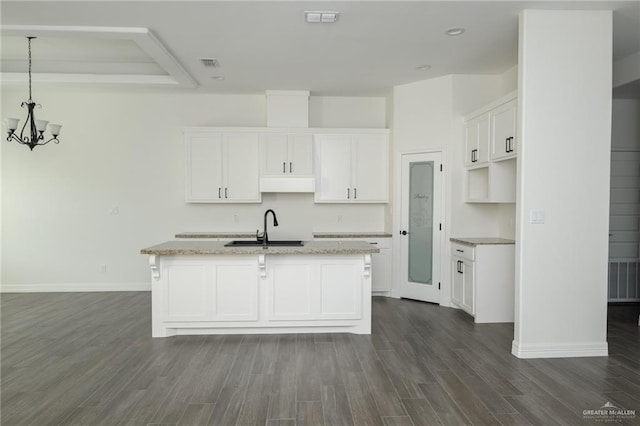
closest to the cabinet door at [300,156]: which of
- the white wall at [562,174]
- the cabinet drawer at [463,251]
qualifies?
the cabinet drawer at [463,251]

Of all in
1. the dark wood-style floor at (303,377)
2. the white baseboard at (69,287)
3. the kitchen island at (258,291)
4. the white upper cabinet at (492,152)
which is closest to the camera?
the dark wood-style floor at (303,377)

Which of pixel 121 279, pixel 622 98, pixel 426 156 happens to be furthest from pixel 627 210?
pixel 121 279

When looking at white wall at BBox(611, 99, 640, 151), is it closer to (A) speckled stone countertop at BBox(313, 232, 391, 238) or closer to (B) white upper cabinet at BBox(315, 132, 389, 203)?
(B) white upper cabinet at BBox(315, 132, 389, 203)

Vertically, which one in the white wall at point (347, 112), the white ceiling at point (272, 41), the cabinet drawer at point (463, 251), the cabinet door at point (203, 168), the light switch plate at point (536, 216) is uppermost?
the white ceiling at point (272, 41)

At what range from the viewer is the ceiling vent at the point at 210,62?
15.3ft

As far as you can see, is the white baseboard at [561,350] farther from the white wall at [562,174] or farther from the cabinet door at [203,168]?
the cabinet door at [203,168]

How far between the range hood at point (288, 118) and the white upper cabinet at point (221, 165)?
26 cm

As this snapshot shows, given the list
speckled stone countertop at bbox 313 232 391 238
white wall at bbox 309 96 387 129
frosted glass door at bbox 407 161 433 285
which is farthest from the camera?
white wall at bbox 309 96 387 129

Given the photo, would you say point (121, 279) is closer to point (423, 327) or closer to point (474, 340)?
point (423, 327)

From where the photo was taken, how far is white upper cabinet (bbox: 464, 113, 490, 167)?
15.2 ft

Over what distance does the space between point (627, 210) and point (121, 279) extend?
7293 mm

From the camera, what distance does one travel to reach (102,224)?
619cm

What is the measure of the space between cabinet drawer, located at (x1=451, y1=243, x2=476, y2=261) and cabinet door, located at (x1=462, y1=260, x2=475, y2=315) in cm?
7

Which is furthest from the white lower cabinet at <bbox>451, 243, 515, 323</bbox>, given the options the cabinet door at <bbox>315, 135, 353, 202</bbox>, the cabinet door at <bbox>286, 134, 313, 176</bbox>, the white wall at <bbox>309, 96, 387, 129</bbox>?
the white wall at <bbox>309, 96, 387, 129</bbox>
